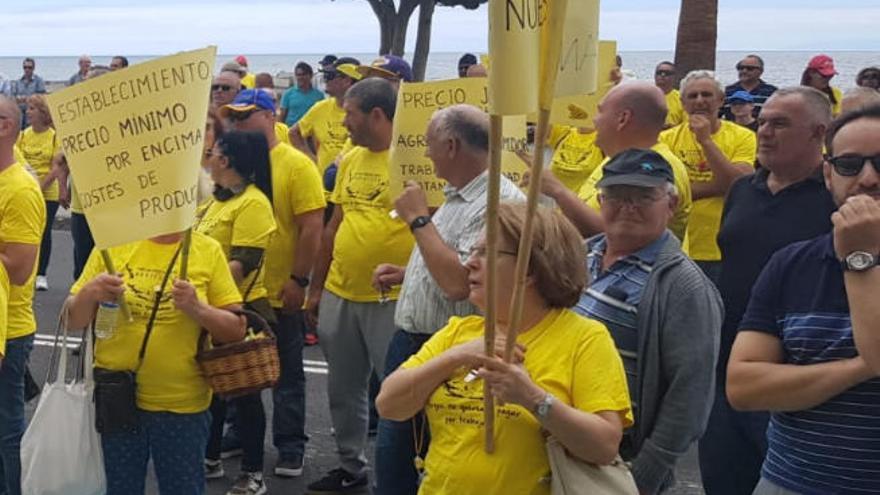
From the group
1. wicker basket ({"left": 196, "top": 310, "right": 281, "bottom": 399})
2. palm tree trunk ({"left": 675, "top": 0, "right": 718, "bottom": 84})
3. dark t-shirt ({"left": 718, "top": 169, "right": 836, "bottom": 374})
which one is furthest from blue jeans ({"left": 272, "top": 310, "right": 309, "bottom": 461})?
palm tree trunk ({"left": 675, "top": 0, "right": 718, "bottom": 84})

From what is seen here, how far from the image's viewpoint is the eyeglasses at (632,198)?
128 inches

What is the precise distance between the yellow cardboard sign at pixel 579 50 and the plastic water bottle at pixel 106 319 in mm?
1974

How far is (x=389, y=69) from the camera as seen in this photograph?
715 cm

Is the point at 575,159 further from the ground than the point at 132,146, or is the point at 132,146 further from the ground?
the point at 132,146

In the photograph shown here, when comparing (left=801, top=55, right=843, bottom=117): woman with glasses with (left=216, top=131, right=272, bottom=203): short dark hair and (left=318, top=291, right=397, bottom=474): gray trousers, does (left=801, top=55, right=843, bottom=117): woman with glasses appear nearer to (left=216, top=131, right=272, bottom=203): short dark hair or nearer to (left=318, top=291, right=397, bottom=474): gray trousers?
(left=318, top=291, right=397, bottom=474): gray trousers

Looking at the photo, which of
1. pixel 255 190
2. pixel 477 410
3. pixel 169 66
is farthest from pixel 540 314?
pixel 255 190

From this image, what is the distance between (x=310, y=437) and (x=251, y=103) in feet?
5.83

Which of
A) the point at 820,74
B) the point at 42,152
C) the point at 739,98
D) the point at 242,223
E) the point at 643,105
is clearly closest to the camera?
the point at 643,105

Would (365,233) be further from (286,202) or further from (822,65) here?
(822,65)

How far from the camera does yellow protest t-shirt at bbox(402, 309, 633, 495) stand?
8.70 ft

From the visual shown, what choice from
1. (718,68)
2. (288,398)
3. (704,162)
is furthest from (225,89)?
(718,68)

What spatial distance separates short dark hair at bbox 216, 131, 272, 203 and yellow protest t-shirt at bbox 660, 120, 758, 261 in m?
2.47

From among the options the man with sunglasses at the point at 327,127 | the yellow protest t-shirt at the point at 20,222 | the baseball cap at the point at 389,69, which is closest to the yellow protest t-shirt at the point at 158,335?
the yellow protest t-shirt at the point at 20,222

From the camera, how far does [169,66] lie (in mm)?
3695
